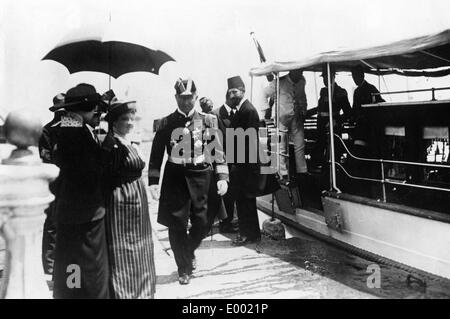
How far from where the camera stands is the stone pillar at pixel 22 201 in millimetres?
2830

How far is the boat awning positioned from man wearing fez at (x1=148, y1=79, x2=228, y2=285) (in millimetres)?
1827

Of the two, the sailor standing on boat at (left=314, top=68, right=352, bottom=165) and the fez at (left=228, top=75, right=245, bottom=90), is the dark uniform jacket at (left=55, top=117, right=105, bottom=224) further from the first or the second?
the sailor standing on boat at (left=314, top=68, right=352, bottom=165)

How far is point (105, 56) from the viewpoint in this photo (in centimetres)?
460

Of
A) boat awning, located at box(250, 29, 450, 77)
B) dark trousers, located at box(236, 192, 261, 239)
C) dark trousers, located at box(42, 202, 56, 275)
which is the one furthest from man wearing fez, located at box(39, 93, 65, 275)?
boat awning, located at box(250, 29, 450, 77)

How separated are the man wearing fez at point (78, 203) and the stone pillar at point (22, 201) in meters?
0.29

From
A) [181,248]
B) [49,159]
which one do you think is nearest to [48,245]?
[49,159]

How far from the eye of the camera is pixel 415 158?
18.1ft

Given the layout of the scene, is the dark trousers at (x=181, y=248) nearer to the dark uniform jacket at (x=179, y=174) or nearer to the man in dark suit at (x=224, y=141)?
the dark uniform jacket at (x=179, y=174)

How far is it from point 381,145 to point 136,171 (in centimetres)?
376

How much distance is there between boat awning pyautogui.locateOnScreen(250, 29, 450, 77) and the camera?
4234 millimetres

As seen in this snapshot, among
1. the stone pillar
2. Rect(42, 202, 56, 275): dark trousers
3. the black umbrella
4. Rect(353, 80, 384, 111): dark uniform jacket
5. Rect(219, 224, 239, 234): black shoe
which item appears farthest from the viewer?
Rect(219, 224, 239, 234): black shoe

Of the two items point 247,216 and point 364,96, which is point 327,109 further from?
point 247,216

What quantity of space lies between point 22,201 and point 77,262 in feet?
2.34
